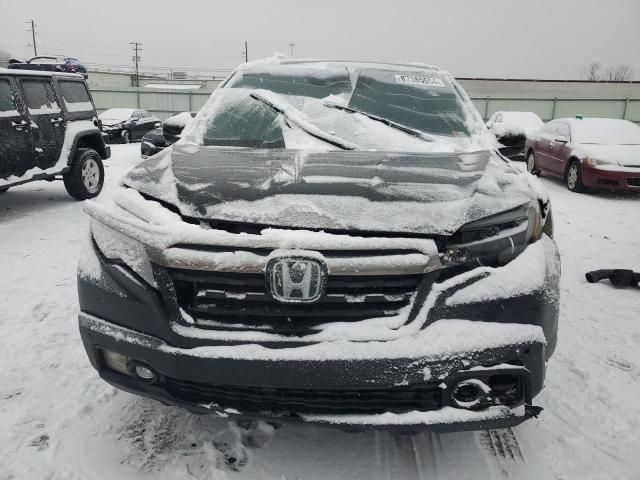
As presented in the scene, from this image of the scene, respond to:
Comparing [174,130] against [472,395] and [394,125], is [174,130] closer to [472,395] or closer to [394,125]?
[394,125]

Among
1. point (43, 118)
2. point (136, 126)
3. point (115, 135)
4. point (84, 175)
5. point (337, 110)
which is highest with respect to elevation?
point (337, 110)

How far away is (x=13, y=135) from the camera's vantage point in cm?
641

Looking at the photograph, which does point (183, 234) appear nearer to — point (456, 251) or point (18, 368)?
point (456, 251)

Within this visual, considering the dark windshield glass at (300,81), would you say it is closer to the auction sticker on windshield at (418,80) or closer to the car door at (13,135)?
the auction sticker on windshield at (418,80)

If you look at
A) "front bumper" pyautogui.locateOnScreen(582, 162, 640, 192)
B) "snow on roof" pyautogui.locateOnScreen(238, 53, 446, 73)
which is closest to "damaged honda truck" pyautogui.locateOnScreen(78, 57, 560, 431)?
"snow on roof" pyautogui.locateOnScreen(238, 53, 446, 73)

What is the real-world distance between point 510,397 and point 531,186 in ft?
3.26

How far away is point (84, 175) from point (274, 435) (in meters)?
6.70

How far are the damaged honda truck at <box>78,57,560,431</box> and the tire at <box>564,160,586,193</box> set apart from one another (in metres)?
8.16

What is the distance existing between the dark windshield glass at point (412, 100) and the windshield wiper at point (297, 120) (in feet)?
1.22

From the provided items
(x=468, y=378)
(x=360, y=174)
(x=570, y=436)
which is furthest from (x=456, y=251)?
(x=570, y=436)

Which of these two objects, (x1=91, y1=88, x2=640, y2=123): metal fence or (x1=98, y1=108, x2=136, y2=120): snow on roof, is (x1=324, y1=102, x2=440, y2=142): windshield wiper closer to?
(x1=98, y1=108, x2=136, y2=120): snow on roof

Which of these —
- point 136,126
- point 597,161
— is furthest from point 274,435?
point 136,126

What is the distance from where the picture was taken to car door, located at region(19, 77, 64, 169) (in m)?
6.75

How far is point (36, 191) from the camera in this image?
8664 millimetres
